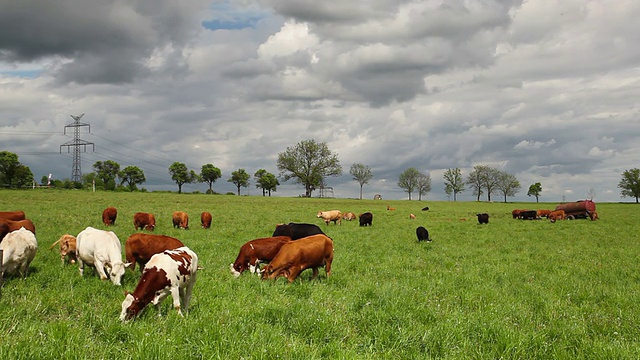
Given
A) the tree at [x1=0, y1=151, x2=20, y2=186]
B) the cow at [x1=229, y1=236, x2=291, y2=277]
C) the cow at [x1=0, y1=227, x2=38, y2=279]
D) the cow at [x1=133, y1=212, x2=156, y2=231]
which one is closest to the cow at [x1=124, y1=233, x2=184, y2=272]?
the cow at [x1=229, y1=236, x2=291, y2=277]

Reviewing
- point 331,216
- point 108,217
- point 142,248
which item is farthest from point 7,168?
point 142,248

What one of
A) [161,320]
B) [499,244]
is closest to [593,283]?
[499,244]

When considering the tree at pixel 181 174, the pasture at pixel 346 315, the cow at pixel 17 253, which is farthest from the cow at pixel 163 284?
the tree at pixel 181 174

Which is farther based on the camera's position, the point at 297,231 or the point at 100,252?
the point at 297,231

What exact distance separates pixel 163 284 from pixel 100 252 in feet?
13.6

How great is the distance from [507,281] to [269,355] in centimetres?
936

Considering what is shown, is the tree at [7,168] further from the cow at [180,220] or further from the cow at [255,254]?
the cow at [255,254]

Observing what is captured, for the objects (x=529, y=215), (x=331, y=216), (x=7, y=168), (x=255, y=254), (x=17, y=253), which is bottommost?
(x=529, y=215)

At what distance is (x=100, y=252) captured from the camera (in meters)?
9.88

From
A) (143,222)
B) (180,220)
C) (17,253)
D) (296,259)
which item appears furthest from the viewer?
(180,220)

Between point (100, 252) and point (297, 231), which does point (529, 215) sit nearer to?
point (297, 231)

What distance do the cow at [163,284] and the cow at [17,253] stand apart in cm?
439

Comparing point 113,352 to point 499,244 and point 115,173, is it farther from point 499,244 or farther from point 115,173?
point 115,173

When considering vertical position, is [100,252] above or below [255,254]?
above
